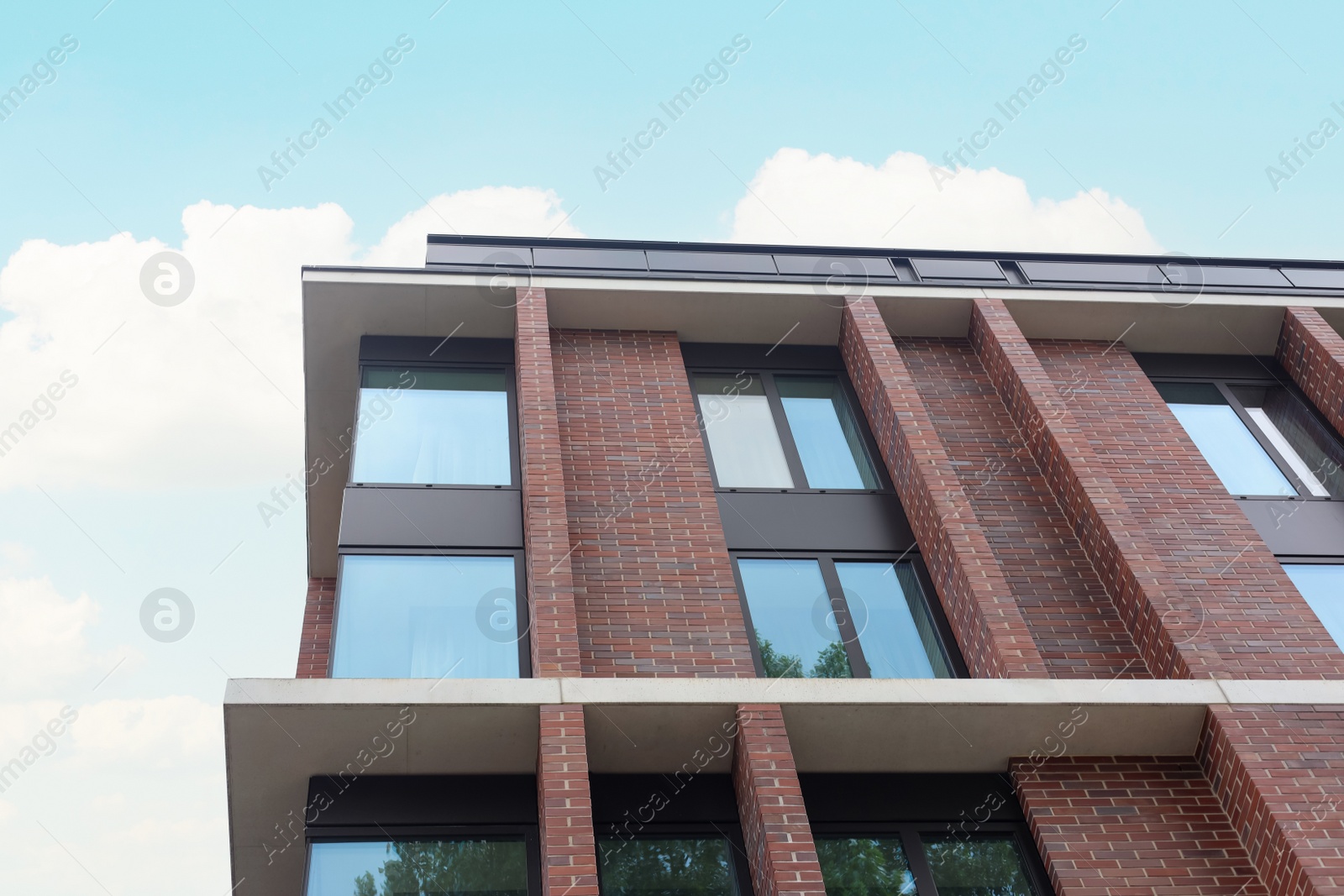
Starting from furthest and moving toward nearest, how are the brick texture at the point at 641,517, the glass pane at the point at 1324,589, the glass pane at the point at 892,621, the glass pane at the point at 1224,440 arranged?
the glass pane at the point at 1224,440 → the glass pane at the point at 1324,589 → the glass pane at the point at 892,621 → the brick texture at the point at 641,517

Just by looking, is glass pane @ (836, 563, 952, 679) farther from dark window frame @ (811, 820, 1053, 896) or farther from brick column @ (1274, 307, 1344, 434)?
brick column @ (1274, 307, 1344, 434)

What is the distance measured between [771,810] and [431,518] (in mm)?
5123

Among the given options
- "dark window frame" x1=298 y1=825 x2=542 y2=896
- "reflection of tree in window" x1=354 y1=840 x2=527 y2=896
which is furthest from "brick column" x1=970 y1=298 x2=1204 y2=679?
"reflection of tree in window" x1=354 y1=840 x2=527 y2=896

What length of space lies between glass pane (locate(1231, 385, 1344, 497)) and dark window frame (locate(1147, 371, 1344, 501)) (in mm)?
47

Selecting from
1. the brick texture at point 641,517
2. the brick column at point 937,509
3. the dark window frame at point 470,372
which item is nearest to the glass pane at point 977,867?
the brick column at point 937,509

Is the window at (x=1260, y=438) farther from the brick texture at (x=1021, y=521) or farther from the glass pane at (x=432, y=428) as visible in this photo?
the glass pane at (x=432, y=428)

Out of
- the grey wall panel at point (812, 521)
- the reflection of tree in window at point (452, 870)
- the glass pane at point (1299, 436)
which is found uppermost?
the glass pane at point (1299, 436)

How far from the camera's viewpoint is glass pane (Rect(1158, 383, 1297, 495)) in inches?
547

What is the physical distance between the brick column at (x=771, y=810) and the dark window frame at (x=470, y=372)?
4355 mm

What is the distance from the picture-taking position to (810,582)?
39.4 feet

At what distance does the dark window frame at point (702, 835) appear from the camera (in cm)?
933

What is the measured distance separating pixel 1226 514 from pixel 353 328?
36.0 feet

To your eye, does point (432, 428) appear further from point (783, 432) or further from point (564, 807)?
point (564, 807)

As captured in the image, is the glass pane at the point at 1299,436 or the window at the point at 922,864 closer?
the window at the point at 922,864
